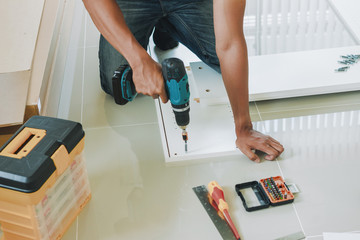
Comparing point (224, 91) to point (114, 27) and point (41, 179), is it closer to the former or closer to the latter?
point (114, 27)

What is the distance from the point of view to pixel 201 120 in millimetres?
2514

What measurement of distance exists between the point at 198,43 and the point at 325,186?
1.07 m

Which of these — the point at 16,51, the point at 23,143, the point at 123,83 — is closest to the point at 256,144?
the point at 123,83

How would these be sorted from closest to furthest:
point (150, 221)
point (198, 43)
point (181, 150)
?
1. point (150, 221)
2. point (181, 150)
3. point (198, 43)

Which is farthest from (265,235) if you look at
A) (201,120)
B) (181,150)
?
(201,120)

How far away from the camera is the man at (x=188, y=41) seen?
209 centimetres

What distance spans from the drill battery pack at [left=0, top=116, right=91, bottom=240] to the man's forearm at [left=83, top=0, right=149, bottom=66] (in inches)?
18.2

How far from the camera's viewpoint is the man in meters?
2.09

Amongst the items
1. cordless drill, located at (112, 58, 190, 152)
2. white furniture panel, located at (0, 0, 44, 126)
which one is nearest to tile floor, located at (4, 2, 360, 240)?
cordless drill, located at (112, 58, 190, 152)

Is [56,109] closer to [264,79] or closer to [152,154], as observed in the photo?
[152,154]

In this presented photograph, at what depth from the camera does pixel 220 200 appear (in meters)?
2.00

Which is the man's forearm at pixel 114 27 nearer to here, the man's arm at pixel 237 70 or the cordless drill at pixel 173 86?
the cordless drill at pixel 173 86

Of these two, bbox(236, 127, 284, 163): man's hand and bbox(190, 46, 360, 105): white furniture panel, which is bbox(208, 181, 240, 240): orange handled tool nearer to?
bbox(236, 127, 284, 163): man's hand

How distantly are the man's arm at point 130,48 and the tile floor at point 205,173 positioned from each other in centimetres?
42
